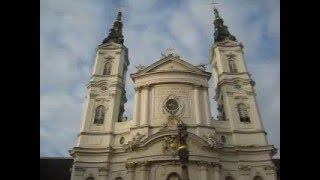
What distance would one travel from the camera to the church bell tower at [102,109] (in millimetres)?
28203

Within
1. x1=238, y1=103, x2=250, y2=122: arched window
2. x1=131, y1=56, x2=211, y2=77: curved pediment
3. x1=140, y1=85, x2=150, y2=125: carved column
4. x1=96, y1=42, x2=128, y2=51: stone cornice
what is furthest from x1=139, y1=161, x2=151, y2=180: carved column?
x1=96, y1=42, x2=128, y2=51: stone cornice

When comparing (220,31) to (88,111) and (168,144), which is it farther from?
(88,111)

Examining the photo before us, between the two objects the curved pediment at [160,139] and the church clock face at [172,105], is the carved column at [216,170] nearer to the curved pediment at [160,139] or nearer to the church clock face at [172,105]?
the curved pediment at [160,139]

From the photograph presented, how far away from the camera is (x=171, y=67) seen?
32188mm

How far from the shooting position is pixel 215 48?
36.1 metres

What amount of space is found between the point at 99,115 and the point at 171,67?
8.00 metres

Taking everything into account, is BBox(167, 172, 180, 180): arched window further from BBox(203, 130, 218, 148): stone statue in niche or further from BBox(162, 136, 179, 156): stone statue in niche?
BBox(203, 130, 218, 148): stone statue in niche

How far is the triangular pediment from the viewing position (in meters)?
32.0

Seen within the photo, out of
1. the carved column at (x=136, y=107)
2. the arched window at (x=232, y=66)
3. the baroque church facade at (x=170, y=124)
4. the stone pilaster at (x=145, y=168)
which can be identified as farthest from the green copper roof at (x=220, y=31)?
the stone pilaster at (x=145, y=168)

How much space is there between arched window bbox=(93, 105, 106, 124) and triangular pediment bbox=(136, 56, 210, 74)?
4883 millimetres

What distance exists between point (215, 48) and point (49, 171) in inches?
804

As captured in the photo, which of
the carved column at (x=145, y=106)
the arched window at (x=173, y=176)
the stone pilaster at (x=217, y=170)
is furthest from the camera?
the carved column at (x=145, y=106)

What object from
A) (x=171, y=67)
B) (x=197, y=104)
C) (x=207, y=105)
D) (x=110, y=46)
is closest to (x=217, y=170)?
(x=197, y=104)
